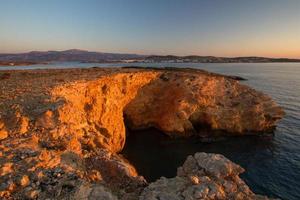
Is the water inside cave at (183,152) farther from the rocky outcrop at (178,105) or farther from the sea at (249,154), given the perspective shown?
the rocky outcrop at (178,105)

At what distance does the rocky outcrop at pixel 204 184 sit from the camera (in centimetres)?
817

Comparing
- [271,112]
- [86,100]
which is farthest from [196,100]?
[86,100]

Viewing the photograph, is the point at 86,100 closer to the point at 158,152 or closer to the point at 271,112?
the point at 158,152

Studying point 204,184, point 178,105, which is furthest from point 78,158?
point 178,105

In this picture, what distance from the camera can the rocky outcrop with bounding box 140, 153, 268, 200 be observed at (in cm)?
817

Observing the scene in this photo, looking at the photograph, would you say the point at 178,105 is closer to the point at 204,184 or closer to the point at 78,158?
the point at 78,158

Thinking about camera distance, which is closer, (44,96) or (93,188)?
(93,188)

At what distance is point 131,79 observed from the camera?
102 ft

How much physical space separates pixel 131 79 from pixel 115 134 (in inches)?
366

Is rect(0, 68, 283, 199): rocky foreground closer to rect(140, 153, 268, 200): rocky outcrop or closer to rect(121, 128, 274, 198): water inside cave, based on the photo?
rect(140, 153, 268, 200): rocky outcrop

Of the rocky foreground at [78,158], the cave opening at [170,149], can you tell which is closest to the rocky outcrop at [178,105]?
the rocky foreground at [78,158]

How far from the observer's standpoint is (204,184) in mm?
8625

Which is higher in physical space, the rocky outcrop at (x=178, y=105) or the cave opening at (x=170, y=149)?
the rocky outcrop at (x=178, y=105)

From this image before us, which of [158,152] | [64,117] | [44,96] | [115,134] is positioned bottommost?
[158,152]
